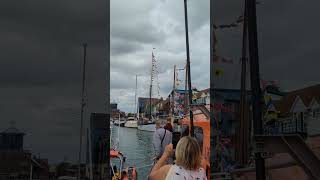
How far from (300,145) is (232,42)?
4.78 ft

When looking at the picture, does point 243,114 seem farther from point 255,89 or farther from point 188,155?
point 188,155

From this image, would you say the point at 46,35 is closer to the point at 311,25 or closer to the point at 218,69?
the point at 218,69

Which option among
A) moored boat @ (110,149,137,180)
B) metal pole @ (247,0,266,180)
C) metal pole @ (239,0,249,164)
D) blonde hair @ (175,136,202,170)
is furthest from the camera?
moored boat @ (110,149,137,180)

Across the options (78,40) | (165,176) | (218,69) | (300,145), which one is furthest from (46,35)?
(300,145)

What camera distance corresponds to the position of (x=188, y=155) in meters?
2.39

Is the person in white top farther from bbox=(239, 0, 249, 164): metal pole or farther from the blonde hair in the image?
bbox=(239, 0, 249, 164): metal pole

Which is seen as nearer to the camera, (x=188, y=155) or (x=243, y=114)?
(x=188, y=155)

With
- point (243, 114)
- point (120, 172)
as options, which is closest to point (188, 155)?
point (243, 114)

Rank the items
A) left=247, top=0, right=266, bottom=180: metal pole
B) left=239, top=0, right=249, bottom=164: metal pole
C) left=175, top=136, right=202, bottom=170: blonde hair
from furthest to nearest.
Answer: left=239, top=0, right=249, bottom=164: metal pole
left=247, top=0, right=266, bottom=180: metal pole
left=175, top=136, right=202, bottom=170: blonde hair

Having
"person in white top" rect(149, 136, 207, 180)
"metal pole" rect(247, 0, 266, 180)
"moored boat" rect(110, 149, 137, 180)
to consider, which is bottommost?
"moored boat" rect(110, 149, 137, 180)

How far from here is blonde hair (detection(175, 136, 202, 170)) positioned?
2393 millimetres

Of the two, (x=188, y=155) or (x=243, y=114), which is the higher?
(x=243, y=114)

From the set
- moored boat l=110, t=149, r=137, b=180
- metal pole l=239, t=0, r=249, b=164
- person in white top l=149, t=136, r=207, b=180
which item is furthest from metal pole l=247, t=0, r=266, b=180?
moored boat l=110, t=149, r=137, b=180

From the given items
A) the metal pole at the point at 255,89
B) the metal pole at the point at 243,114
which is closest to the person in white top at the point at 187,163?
the metal pole at the point at 255,89
